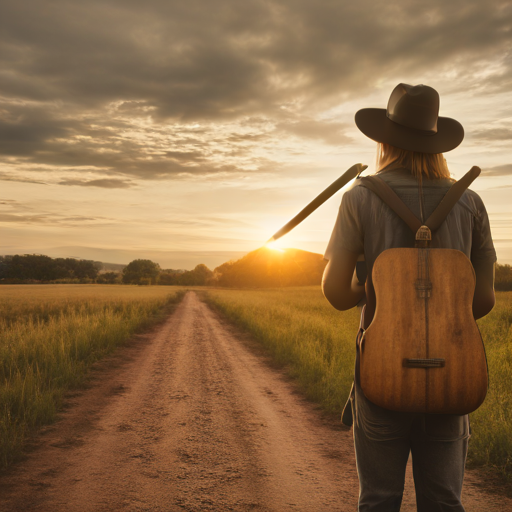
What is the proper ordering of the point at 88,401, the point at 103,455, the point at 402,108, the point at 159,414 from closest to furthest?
Answer: the point at 402,108
the point at 103,455
the point at 159,414
the point at 88,401

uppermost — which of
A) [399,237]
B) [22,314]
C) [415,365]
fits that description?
[399,237]

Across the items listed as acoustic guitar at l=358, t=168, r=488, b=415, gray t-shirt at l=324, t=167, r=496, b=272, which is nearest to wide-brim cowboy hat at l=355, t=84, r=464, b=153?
gray t-shirt at l=324, t=167, r=496, b=272

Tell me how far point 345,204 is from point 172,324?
51.2 feet

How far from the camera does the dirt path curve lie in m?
3.46

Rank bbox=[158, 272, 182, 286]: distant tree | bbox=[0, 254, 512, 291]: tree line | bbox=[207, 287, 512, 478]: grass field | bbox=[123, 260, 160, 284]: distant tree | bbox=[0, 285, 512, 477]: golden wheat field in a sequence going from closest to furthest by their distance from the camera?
bbox=[207, 287, 512, 478]: grass field, bbox=[0, 285, 512, 477]: golden wheat field, bbox=[0, 254, 512, 291]: tree line, bbox=[123, 260, 160, 284]: distant tree, bbox=[158, 272, 182, 286]: distant tree

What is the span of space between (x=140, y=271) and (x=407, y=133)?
11166 cm

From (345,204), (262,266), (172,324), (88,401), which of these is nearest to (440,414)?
(345,204)

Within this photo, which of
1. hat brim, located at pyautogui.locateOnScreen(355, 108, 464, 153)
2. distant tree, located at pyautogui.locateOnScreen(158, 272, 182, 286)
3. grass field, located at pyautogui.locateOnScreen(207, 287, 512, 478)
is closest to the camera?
hat brim, located at pyautogui.locateOnScreen(355, 108, 464, 153)

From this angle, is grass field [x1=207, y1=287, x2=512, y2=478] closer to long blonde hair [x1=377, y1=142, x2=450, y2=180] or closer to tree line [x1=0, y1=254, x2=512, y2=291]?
long blonde hair [x1=377, y1=142, x2=450, y2=180]

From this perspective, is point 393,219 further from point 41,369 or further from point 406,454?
point 41,369

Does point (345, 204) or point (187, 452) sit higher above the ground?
point (345, 204)

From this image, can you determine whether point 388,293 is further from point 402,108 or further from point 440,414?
A: point 402,108

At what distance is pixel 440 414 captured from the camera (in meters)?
1.54

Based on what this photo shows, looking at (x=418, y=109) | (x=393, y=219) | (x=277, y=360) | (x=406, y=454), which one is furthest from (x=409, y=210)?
(x=277, y=360)
